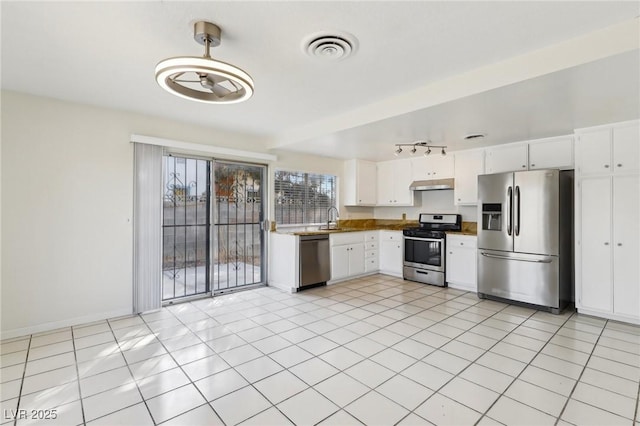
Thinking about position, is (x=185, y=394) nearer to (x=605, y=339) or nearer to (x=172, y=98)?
(x=172, y=98)

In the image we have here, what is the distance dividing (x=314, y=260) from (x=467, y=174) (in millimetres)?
2906

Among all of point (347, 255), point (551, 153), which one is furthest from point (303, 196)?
point (551, 153)

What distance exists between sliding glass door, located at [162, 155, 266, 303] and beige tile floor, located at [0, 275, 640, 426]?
0.70m

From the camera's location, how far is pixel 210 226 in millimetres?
4492

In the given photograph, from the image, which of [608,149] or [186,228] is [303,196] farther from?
[608,149]

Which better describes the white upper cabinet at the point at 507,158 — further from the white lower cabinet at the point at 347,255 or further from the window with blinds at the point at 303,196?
the window with blinds at the point at 303,196

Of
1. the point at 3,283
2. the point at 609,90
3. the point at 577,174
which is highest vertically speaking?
the point at 609,90

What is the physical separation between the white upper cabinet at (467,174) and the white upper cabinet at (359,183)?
67.9 inches

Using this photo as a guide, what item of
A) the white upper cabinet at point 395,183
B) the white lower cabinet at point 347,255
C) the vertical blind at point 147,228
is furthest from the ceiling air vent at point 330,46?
the white upper cabinet at point 395,183

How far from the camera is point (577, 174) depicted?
3.72 m

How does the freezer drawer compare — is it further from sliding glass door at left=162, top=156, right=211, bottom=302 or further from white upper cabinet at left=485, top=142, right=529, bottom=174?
sliding glass door at left=162, top=156, right=211, bottom=302

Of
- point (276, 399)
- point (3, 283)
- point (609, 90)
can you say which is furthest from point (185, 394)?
point (609, 90)

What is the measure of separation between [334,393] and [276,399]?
40 cm

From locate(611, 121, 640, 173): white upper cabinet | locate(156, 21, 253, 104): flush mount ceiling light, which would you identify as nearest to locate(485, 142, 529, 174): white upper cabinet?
locate(611, 121, 640, 173): white upper cabinet
